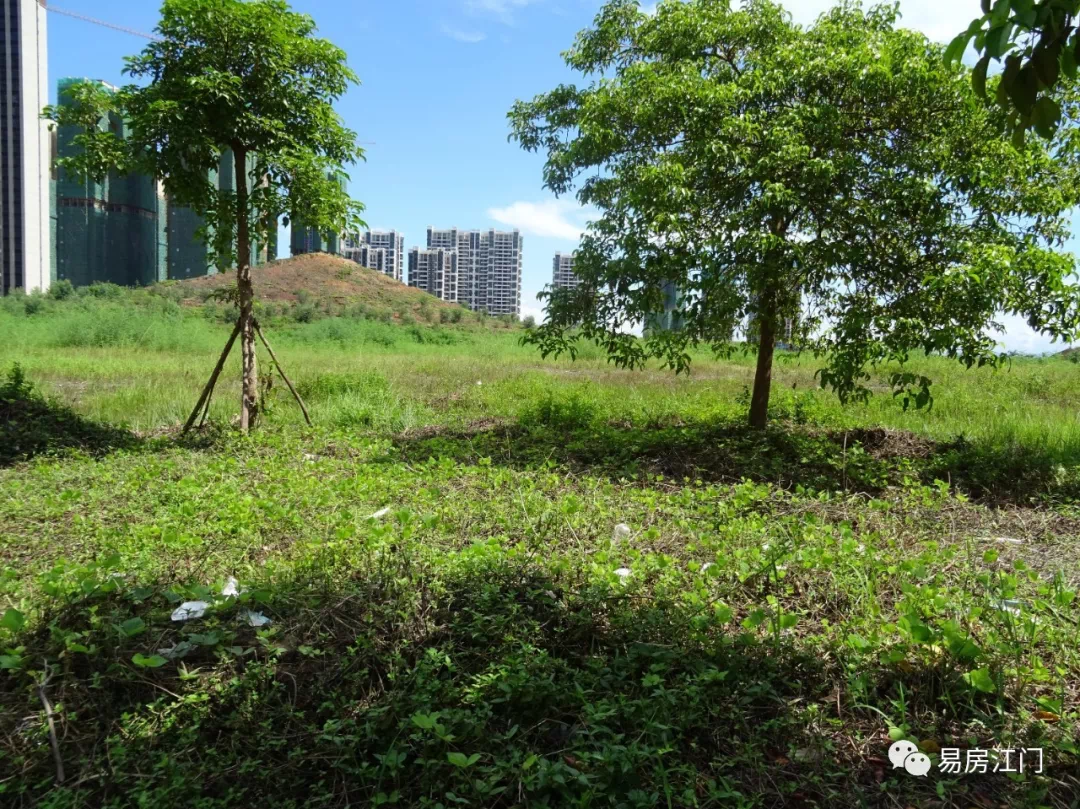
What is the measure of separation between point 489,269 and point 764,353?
45.0 meters

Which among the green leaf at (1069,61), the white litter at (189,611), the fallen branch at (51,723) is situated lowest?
the fallen branch at (51,723)

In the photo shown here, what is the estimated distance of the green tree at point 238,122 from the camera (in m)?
6.69

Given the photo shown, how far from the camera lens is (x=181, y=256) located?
105ft

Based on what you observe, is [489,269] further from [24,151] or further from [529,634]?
[529,634]

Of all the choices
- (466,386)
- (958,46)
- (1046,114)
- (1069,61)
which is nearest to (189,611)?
(958,46)

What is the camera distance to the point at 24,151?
78.4 feet

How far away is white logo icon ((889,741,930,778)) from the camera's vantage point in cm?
224

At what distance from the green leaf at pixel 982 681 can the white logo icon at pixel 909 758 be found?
0.34 meters

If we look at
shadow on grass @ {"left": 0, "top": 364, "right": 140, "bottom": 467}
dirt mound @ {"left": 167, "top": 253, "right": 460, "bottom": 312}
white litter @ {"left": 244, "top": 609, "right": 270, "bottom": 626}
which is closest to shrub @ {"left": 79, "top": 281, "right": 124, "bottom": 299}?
dirt mound @ {"left": 167, "top": 253, "right": 460, "bottom": 312}

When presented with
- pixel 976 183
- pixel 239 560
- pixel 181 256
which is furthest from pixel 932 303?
pixel 181 256

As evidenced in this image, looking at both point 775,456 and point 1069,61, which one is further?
point 775,456

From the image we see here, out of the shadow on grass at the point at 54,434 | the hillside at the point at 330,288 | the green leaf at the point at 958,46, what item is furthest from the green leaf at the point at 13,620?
the hillside at the point at 330,288

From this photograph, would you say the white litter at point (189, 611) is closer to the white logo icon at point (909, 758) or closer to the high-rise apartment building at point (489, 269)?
the white logo icon at point (909, 758)

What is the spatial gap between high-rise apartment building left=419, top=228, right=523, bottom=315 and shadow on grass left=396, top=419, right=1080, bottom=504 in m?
42.3
